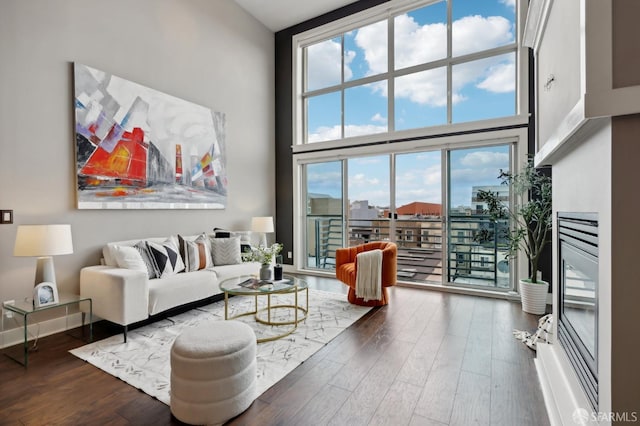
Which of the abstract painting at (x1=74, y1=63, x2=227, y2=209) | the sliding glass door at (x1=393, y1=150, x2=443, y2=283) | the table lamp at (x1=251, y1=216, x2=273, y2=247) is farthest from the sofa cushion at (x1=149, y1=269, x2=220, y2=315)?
the sliding glass door at (x1=393, y1=150, x2=443, y2=283)

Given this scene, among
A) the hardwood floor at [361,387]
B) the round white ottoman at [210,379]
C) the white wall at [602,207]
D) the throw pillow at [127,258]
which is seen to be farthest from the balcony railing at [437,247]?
the round white ottoman at [210,379]

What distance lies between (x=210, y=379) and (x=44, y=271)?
6.79ft

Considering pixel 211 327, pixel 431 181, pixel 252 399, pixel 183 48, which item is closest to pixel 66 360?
pixel 211 327

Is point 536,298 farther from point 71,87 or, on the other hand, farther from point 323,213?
point 71,87

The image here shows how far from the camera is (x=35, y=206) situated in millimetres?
2896

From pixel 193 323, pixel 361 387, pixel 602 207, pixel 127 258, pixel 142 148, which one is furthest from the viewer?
pixel 142 148

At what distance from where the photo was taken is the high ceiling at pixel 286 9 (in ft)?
17.0

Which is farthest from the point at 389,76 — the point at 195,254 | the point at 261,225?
the point at 195,254

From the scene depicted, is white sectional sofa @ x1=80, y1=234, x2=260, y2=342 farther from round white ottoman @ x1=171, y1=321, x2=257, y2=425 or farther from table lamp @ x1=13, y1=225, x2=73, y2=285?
round white ottoman @ x1=171, y1=321, x2=257, y2=425

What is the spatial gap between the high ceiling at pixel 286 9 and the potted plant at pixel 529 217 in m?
3.93

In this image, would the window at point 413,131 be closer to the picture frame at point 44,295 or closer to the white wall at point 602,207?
the white wall at point 602,207

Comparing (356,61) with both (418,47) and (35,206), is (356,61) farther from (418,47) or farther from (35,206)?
(35,206)

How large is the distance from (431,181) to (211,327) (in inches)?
149

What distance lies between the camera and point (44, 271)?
266cm
